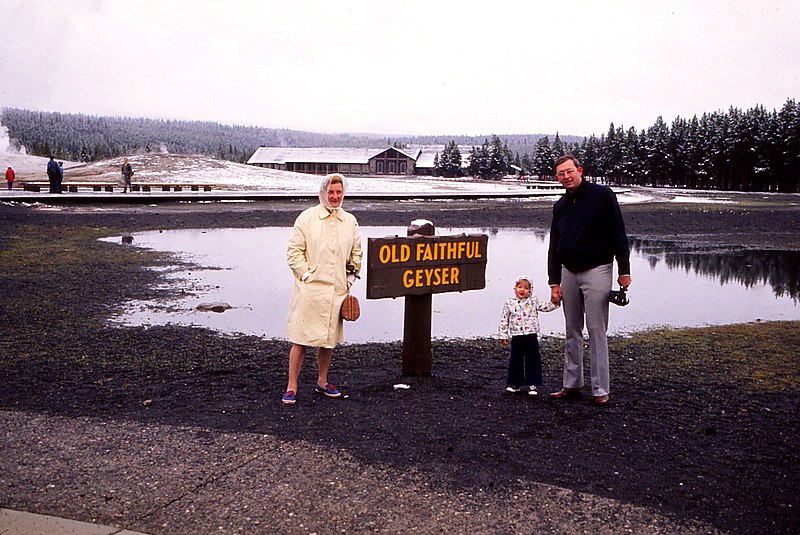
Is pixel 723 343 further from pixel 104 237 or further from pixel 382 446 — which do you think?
pixel 104 237

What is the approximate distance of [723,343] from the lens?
29.6 feet

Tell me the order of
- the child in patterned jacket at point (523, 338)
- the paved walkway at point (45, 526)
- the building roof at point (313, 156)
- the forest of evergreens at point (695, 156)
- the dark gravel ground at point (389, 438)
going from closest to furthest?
the paved walkway at point (45, 526), the dark gravel ground at point (389, 438), the child in patterned jacket at point (523, 338), the forest of evergreens at point (695, 156), the building roof at point (313, 156)

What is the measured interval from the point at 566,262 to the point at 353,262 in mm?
1764

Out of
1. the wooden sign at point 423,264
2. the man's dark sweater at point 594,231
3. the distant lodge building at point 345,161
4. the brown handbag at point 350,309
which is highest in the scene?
the distant lodge building at point 345,161

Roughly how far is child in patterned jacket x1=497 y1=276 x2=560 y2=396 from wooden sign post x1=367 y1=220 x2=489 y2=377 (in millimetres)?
465

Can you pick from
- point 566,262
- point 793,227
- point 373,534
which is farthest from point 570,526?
point 793,227

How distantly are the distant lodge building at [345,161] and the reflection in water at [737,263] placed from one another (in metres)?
127

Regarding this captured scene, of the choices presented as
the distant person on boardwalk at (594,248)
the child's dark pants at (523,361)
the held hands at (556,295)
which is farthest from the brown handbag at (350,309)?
the distant person on boardwalk at (594,248)

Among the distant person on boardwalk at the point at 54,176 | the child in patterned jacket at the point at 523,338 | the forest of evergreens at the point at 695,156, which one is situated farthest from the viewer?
the forest of evergreens at the point at 695,156

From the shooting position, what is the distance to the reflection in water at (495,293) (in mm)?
10148

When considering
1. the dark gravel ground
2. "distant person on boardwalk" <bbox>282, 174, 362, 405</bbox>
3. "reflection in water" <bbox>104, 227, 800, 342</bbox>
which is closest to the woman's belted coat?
"distant person on boardwalk" <bbox>282, 174, 362, 405</bbox>

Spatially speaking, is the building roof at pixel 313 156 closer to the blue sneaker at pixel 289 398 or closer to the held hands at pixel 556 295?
the held hands at pixel 556 295

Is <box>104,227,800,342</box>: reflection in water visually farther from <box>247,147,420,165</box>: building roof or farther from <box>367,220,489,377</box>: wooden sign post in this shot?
<box>247,147,420,165</box>: building roof

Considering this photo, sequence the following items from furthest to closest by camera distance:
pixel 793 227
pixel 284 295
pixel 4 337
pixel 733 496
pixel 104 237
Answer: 1. pixel 793 227
2. pixel 104 237
3. pixel 284 295
4. pixel 4 337
5. pixel 733 496
